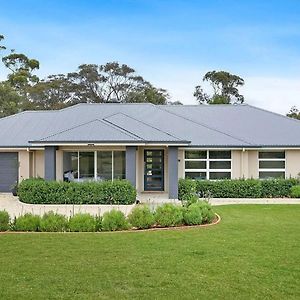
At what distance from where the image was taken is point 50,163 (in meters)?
22.0

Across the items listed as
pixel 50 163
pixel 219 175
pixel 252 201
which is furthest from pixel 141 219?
pixel 219 175

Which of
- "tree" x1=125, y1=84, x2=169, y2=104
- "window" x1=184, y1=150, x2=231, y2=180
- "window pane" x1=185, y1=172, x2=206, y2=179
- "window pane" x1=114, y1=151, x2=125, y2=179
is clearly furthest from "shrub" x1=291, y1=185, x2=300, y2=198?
"tree" x1=125, y1=84, x2=169, y2=104

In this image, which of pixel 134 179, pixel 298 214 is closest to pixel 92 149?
pixel 134 179

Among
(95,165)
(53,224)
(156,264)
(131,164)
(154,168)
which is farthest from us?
(154,168)

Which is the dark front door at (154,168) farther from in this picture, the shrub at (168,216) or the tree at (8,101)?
the tree at (8,101)

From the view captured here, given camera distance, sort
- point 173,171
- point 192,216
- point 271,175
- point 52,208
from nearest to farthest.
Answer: point 192,216
point 52,208
point 173,171
point 271,175

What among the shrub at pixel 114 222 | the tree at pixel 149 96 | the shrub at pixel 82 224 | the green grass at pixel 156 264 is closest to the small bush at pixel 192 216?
the green grass at pixel 156 264

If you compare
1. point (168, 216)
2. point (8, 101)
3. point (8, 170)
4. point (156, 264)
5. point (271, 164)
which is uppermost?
point (8, 101)

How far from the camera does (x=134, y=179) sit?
21484 mm

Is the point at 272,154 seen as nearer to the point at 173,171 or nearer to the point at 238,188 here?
the point at 238,188

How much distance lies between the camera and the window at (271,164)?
24828 millimetres

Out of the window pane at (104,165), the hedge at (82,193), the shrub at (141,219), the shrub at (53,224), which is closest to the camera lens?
the shrub at (53,224)

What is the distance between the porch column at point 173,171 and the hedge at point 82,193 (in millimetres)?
2341

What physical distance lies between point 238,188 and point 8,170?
12.7 meters
